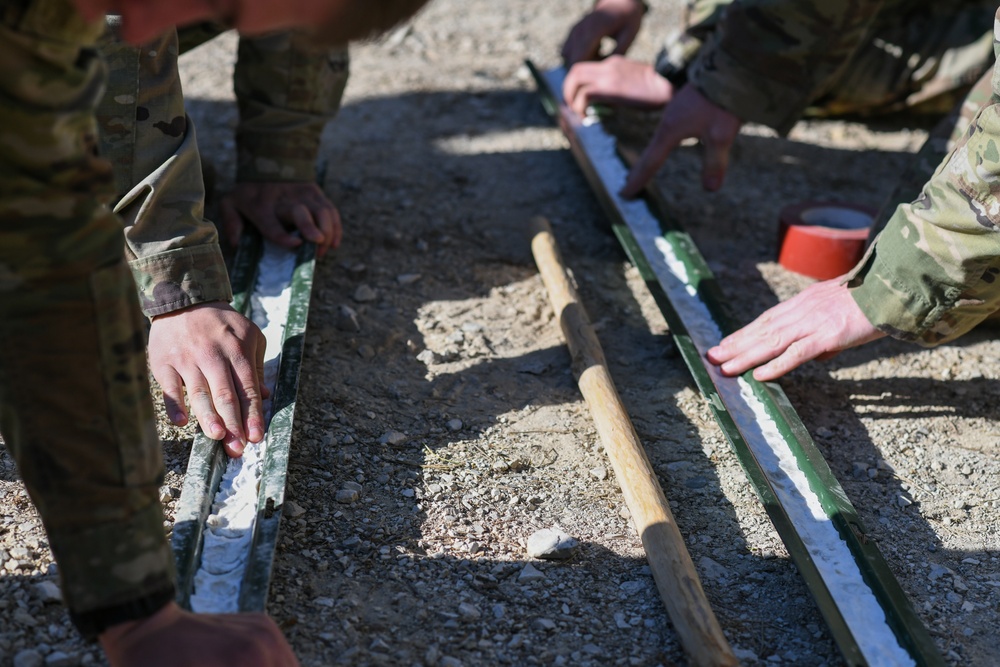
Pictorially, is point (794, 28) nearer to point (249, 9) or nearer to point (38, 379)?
point (249, 9)

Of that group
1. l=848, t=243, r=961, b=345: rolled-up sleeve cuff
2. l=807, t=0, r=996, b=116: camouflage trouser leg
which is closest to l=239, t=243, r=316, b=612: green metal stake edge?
l=848, t=243, r=961, b=345: rolled-up sleeve cuff

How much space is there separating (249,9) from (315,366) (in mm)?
1445

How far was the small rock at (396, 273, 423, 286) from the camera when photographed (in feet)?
9.77

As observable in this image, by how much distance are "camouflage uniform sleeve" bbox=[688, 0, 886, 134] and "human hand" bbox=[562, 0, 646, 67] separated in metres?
0.89

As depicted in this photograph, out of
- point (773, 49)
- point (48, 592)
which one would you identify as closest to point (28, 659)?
point (48, 592)

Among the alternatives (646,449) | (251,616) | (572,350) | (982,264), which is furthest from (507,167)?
(251,616)

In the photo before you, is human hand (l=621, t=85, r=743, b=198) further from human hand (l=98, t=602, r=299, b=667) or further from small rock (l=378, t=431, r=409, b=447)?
human hand (l=98, t=602, r=299, b=667)

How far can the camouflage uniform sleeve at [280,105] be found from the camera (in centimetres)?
290

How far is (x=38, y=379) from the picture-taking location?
1269 mm

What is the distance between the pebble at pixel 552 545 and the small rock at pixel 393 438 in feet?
1.38

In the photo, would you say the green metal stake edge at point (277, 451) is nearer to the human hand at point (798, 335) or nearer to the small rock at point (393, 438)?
the small rock at point (393, 438)

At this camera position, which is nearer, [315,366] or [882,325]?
[882,325]

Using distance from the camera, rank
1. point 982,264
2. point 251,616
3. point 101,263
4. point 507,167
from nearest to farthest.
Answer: point 101,263 → point 251,616 → point 982,264 → point 507,167

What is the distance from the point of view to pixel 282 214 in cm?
293
